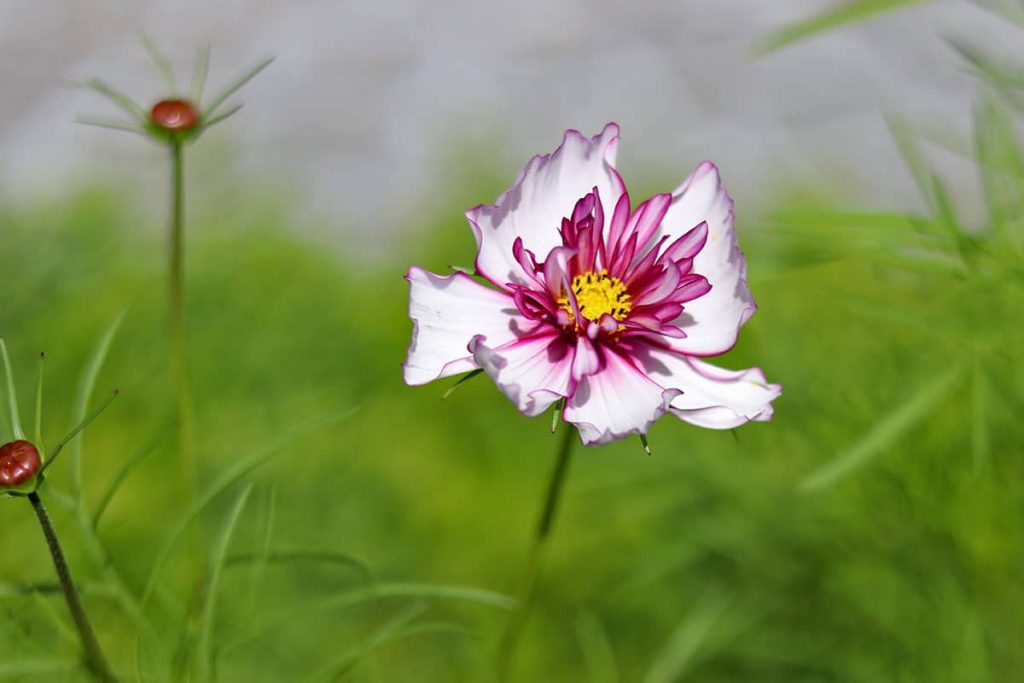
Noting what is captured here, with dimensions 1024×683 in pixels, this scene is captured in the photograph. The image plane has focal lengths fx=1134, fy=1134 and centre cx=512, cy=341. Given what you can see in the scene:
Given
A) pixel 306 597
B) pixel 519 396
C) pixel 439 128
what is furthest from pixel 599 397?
pixel 439 128

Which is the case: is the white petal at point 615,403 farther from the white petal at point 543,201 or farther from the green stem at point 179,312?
the green stem at point 179,312

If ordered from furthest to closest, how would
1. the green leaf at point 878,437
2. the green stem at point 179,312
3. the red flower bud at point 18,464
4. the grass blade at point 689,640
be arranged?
1. the grass blade at point 689,640
2. the green leaf at point 878,437
3. the green stem at point 179,312
4. the red flower bud at point 18,464

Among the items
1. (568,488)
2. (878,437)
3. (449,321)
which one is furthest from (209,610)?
(568,488)

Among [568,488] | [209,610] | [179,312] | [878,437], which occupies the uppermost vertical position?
[179,312]

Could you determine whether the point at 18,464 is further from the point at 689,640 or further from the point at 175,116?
the point at 689,640

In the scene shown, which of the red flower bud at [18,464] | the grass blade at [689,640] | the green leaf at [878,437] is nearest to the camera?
the red flower bud at [18,464]

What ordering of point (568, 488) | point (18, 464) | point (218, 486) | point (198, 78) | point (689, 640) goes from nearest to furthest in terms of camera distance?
point (18, 464) < point (218, 486) < point (198, 78) < point (689, 640) < point (568, 488)

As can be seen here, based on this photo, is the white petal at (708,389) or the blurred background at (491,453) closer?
the white petal at (708,389)

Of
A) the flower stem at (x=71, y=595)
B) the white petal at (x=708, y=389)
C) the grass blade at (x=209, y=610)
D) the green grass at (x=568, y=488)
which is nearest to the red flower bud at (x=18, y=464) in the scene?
the flower stem at (x=71, y=595)
